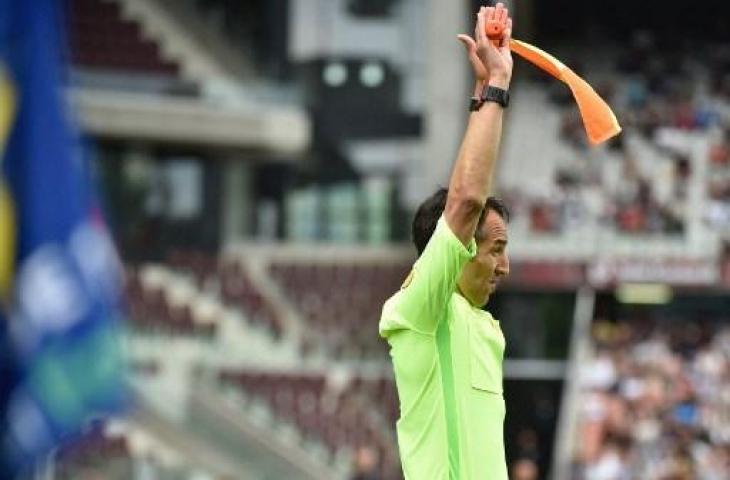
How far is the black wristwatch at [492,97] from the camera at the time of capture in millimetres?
4969

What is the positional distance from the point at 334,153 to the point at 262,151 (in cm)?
103

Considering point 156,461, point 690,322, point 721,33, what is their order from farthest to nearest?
point 721,33
point 690,322
point 156,461

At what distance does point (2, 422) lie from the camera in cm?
373

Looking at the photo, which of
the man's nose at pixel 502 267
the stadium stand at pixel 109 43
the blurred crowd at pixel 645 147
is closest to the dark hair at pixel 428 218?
the man's nose at pixel 502 267

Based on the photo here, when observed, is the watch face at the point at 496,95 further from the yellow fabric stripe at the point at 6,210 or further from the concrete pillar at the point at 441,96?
the concrete pillar at the point at 441,96

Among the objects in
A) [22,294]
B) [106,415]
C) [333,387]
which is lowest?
[333,387]

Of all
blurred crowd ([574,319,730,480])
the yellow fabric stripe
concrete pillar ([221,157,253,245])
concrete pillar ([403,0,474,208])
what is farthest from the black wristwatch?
concrete pillar ([221,157,253,245])

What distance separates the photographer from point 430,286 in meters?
5.08

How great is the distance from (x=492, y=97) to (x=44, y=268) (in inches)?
59.0

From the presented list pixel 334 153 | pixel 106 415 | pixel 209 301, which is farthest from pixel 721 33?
pixel 106 415

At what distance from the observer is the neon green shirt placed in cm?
524

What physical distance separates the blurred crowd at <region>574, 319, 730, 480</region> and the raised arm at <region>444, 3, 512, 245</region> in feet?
59.3

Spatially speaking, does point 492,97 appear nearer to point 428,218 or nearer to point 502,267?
point 428,218

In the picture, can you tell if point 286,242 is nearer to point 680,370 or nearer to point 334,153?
point 334,153
